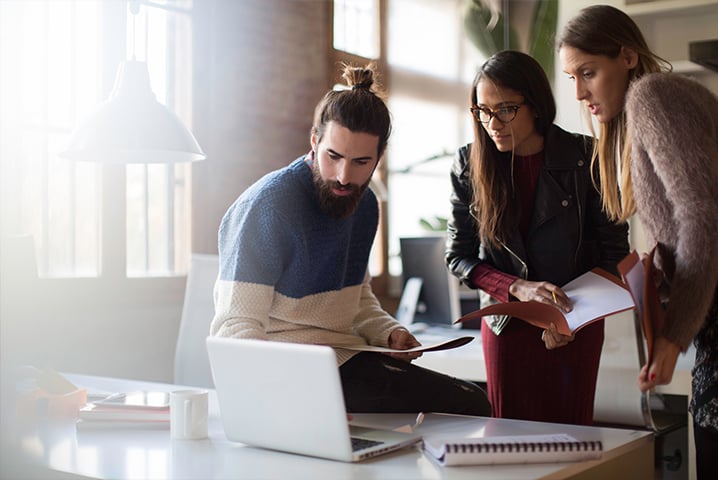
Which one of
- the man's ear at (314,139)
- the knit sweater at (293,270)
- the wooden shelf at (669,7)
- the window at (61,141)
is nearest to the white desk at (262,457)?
the knit sweater at (293,270)

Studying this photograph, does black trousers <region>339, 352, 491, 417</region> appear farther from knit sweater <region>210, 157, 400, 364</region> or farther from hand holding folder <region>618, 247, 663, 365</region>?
hand holding folder <region>618, 247, 663, 365</region>

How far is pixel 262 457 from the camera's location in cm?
140

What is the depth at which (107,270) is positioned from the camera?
13.1 ft

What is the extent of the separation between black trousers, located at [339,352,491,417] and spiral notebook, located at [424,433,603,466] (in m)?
0.46

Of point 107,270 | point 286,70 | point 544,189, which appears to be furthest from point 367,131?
point 286,70

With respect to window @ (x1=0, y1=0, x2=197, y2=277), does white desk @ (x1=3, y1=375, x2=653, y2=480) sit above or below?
below

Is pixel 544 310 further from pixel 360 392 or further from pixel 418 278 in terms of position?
pixel 418 278

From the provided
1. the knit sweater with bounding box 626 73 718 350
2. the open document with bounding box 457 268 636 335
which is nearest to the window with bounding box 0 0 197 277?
the open document with bounding box 457 268 636 335

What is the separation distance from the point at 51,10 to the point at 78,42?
179 mm

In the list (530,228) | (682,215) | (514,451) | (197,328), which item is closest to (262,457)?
(514,451)

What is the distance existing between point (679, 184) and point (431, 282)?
8.51ft

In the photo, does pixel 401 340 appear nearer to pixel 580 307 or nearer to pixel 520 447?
pixel 580 307

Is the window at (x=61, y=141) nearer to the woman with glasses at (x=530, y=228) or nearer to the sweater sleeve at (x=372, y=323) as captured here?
the sweater sleeve at (x=372, y=323)

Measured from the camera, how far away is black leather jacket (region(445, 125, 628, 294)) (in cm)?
193
